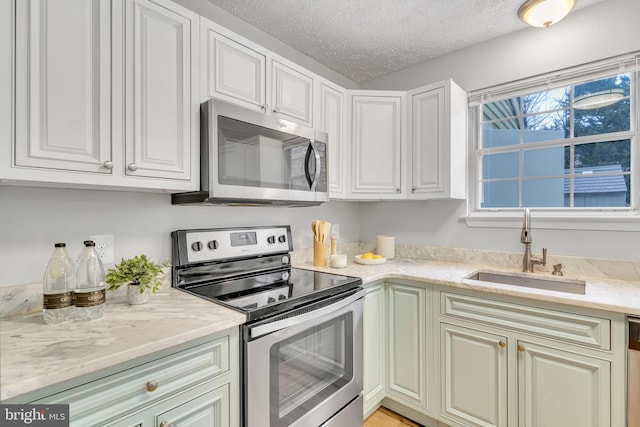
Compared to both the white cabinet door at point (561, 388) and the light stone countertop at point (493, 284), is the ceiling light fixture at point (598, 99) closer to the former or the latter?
the light stone countertop at point (493, 284)

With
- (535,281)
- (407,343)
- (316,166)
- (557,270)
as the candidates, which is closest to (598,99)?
(557,270)

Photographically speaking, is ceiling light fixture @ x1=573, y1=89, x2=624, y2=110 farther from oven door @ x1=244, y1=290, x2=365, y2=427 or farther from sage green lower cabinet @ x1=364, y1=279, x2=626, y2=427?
oven door @ x1=244, y1=290, x2=365, y2=427

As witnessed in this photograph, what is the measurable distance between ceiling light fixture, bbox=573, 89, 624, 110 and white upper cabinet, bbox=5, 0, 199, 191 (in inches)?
89.3

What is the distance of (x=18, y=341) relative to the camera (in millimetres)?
911

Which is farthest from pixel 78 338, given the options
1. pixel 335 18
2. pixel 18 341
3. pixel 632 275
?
pixel 632 275

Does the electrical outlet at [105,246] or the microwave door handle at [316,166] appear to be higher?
the microwave door handle at [316,166]

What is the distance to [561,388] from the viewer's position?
1.44 meters

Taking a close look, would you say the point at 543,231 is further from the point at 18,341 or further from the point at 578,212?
the point at 18,341

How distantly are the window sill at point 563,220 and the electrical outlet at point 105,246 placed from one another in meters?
2.20

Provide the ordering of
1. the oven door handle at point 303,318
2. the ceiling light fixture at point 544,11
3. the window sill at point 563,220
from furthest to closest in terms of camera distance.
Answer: the window sill at point 563,220 < the ceiling light fixture at point 544,11 < the oven door handle at point 303,318

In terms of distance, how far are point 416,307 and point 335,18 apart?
1857mm

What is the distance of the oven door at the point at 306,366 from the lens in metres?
1.19

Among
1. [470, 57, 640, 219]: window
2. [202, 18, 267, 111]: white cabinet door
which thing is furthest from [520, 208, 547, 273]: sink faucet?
[202, 18, 267, 111]: white cabinet door

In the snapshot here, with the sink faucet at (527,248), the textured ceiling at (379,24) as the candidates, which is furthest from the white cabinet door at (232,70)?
the sink faucet at (527,248)
